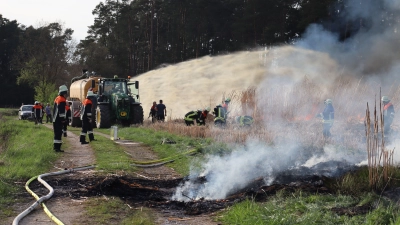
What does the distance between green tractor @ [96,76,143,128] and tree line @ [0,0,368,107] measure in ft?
40.4

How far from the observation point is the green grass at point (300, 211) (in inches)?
253

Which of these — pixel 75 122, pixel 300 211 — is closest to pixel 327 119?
pixel 300 211

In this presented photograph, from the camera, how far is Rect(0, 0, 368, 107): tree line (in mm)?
35344

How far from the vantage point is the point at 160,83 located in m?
41.4

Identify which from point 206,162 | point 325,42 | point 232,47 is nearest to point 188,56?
point 232,47

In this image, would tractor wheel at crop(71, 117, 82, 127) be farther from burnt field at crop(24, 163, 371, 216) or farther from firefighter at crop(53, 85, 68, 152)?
burnt field at crop(24, 163, 371, 216)

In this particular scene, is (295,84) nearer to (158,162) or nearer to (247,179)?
(158,162)

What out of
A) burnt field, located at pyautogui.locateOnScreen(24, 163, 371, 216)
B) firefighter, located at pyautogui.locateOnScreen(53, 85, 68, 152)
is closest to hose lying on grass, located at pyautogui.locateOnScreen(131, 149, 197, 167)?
burnt field, located at pyautogui.locateOnScreen(24, 163, 371, 216)

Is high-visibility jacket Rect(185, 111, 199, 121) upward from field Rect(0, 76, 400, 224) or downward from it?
upward

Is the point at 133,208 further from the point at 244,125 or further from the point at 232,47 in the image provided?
the point at 232,47

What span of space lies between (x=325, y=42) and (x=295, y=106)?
37.4ft

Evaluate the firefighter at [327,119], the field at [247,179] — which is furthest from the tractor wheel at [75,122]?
the firefighter at [327,119]

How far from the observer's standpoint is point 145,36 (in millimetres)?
57406

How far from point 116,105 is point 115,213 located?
19.0 meters
